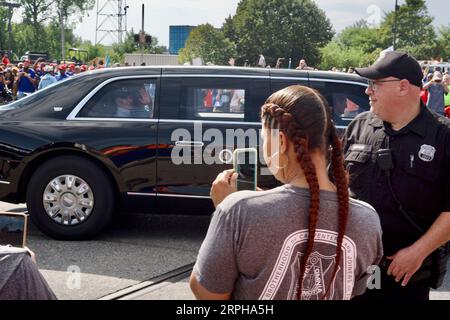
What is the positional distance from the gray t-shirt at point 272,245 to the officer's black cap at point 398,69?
116 cm

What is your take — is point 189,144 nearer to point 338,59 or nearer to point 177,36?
point 338,59

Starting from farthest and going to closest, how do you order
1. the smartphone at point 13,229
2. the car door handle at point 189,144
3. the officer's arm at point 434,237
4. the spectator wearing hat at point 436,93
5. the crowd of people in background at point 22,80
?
the crowd of people in background at point 22,80, the spectator wearing hat at point 436,93, the car door handle at point 189,144, the officer's arm at point 434,237, the smartphone at point 13,229

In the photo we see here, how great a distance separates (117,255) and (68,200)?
30.2 inches

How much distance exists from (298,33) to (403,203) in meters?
67.6

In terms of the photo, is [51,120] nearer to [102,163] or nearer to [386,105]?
[102,163]

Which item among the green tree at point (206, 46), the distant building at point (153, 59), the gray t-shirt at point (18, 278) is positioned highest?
the green tree at point (206, 46)

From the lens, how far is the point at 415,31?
72.1m

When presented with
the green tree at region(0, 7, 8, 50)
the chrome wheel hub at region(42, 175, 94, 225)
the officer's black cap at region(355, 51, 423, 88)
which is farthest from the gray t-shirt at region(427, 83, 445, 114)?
the green tree at region(0, 7, 8, 50)

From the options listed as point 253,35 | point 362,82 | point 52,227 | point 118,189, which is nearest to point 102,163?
point 118,189

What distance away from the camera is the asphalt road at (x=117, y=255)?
500 centimetres

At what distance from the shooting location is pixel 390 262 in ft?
9.32

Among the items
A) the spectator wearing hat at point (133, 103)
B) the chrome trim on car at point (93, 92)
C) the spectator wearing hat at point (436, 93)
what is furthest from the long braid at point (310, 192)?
the spectator wearing hat at point (436, 93)

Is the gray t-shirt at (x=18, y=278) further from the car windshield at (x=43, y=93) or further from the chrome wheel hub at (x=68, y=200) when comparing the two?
the car windshield at (x=43, y=93)

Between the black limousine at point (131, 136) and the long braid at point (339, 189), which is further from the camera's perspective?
the black limousine at point (131, 136)
